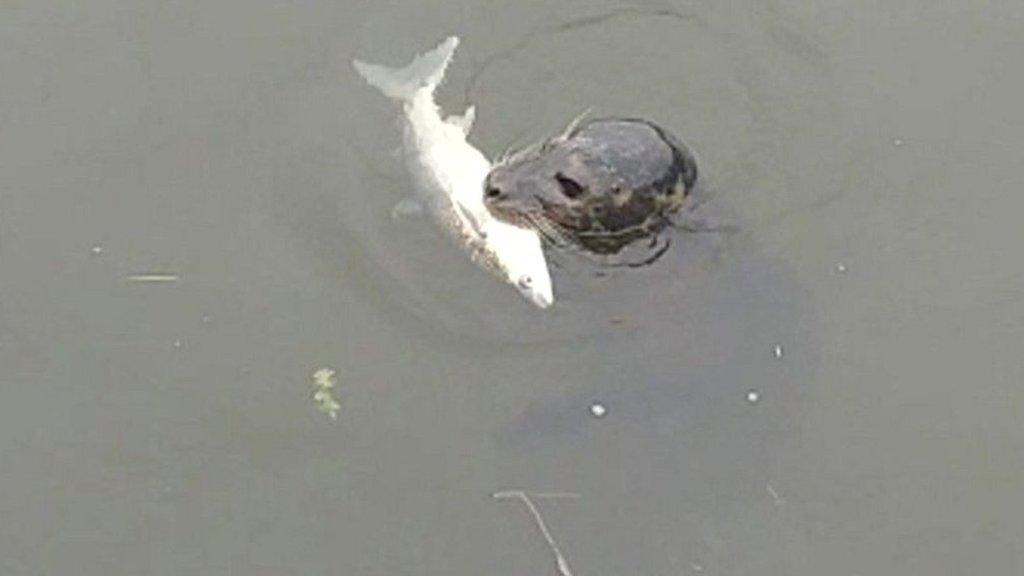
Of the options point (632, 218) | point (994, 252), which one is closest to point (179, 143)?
point (632, 218)

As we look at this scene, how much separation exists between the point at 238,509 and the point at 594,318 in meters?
1.18

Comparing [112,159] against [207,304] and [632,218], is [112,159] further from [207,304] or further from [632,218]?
[632,218]

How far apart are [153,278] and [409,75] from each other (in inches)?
41.0

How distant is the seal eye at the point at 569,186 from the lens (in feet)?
17.4

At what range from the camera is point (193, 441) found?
4945 mm

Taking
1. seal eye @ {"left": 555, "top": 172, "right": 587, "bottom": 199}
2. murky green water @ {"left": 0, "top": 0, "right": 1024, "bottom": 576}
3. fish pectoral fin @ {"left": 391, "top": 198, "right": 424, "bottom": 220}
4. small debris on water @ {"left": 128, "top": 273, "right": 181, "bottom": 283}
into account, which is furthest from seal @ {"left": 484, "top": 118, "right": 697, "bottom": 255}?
small debris on water @ {"left": 128, "top": 273, "right": 181, "bottom": 283}

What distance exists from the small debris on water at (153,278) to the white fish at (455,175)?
772 millimetres

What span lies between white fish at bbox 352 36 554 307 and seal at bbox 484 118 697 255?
0.23 feet

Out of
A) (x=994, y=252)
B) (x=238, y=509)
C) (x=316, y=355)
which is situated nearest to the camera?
(x=238, y=509)

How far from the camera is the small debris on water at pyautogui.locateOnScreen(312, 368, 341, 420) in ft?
16.5

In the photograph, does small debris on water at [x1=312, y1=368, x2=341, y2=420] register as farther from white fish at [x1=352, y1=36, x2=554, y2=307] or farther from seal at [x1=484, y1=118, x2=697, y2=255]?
seal at [x1=484, y1=118, x2=697, y2=255]

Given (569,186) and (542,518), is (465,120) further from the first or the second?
(542,518)

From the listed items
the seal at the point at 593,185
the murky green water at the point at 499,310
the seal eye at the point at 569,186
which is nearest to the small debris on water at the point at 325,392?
the murky green water at the point at 499,310

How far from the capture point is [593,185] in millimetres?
5289
